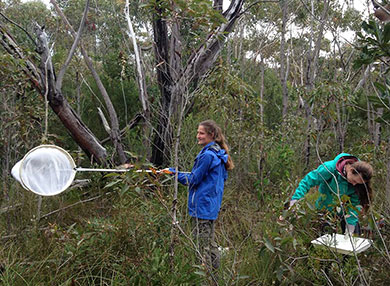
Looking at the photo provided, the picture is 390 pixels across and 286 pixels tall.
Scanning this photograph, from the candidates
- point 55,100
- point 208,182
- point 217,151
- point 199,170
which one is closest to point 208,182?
point 208,182

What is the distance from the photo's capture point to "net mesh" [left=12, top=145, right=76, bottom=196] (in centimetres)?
235

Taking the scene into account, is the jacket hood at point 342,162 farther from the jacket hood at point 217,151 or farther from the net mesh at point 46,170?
the net mesh at point 46,170

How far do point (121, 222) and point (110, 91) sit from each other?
358 cm

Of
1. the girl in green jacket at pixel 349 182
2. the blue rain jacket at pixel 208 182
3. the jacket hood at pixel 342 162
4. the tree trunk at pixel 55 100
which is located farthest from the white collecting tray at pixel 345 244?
the tree trunk at pixel 55 100

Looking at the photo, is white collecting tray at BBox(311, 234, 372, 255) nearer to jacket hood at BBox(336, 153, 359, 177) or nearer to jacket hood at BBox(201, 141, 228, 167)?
jacket hood at BBox(336, 153, 359, 177)

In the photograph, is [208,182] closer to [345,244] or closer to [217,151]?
[217,151]

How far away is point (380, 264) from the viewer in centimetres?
270

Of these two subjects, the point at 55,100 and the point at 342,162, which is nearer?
the point at 342,162

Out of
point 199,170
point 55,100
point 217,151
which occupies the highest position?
point 55,100

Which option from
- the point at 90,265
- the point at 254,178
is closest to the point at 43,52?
the point at 90,265

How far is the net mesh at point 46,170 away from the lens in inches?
92.4

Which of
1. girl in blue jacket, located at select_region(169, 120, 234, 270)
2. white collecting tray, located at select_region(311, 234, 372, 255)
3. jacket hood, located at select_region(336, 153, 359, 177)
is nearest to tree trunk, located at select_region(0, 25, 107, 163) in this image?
girl in blue jacket, located at select_region(169, 120, 234, 270)

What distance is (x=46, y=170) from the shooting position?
8.10 feet

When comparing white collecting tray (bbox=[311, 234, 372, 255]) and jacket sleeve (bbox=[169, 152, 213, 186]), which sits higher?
jacket sleeve (bbox=[169, 152, 213, 186])
